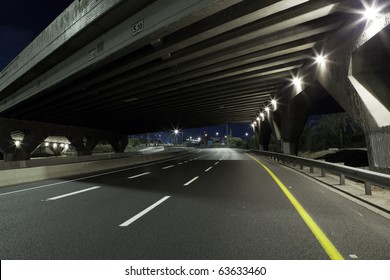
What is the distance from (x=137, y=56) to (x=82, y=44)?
9.82 ft

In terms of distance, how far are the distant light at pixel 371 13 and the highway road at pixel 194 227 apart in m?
6.01

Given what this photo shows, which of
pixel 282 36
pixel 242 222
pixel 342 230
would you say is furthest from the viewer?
pixel 282 36

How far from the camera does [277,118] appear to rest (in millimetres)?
26625

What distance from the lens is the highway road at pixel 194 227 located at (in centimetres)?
319

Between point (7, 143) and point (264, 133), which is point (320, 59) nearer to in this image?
point (264, 133)

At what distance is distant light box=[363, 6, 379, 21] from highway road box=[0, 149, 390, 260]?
19.7 ft

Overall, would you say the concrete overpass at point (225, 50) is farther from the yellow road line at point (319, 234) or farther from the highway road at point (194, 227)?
the highway road at point (194, 227)

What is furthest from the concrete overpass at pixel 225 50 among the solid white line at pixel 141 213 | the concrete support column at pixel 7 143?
the concrete support column at pixel 7 143

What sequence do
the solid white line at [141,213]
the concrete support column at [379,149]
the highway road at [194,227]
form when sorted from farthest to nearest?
the concrete support column at [379,149]
the solid white line at [141,213]
the highway road at [194,227]

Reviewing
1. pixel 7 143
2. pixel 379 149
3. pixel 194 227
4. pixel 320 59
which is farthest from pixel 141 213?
pixel 7 143

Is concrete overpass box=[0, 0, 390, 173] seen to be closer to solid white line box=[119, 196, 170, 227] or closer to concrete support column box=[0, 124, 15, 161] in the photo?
solid white line box=[119, 196, 170, 227]

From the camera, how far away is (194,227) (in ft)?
13.7
